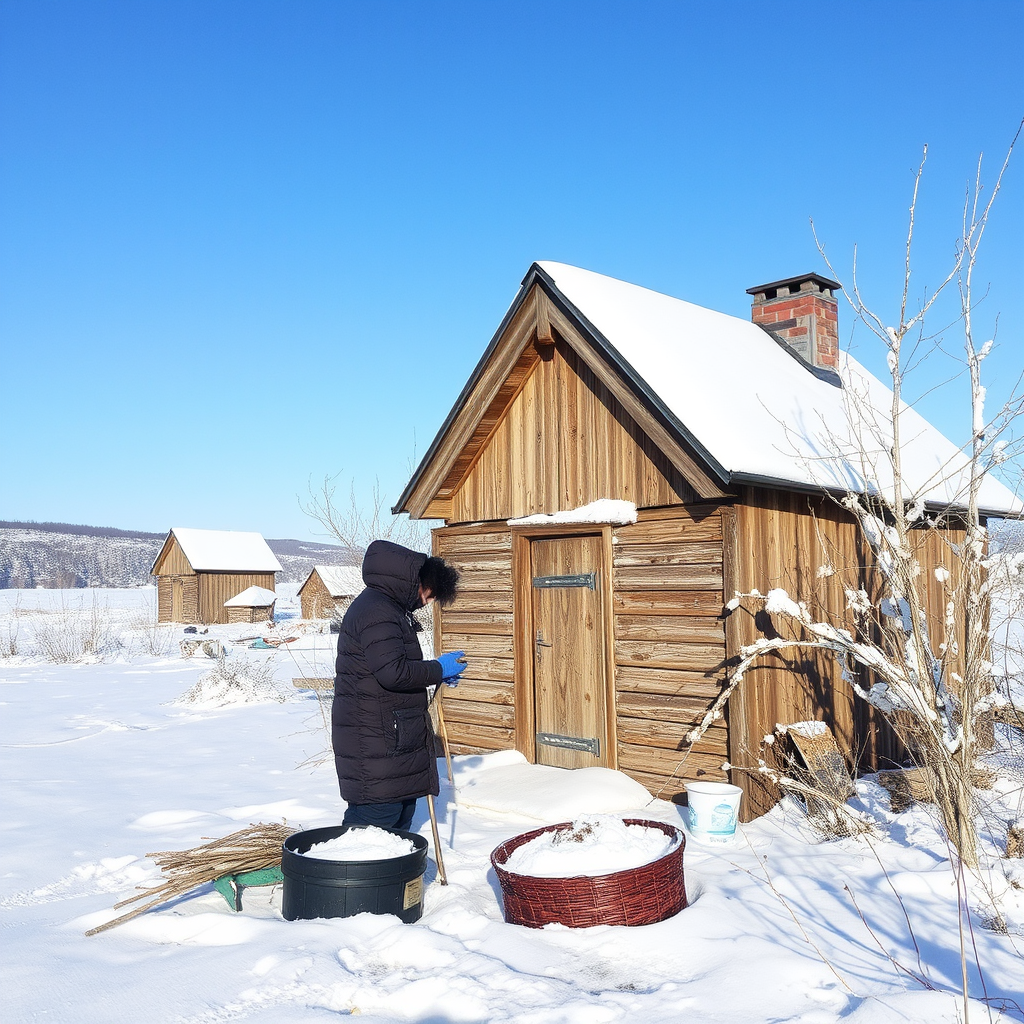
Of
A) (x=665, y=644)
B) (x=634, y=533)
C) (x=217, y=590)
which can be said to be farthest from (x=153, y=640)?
(x=665, y=644)

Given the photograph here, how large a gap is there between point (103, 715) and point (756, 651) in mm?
11092

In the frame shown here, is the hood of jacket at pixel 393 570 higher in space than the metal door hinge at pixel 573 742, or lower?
higher

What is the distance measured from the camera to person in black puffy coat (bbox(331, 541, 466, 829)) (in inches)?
199

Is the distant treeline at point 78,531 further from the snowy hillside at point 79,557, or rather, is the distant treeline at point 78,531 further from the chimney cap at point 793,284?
the chimney cap at point 793,284

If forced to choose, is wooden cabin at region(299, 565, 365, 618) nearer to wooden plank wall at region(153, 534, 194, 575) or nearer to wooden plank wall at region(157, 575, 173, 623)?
wooden plank wall at region(153, 534, 194, 575)

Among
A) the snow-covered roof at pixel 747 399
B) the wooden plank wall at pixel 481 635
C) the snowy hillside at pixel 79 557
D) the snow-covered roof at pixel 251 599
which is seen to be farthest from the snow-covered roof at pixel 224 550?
the snowy hillside at pixel 79 557

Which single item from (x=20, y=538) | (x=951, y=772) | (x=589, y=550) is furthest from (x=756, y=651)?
(x=20, y=538)

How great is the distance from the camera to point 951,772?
5309 millimetres

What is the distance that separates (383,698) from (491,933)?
4.51 feet

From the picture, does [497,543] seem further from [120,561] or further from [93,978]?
[120,561]

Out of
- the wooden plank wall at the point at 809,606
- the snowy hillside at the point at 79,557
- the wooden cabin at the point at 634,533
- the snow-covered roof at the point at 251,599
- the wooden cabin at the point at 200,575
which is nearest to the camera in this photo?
the wooden plank wall at the point at 809,606

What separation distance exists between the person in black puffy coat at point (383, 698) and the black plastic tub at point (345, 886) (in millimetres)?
573

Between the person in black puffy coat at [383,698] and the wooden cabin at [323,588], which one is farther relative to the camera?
the wooden cabin at [323,588]

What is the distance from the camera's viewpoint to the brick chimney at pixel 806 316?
11.6m
